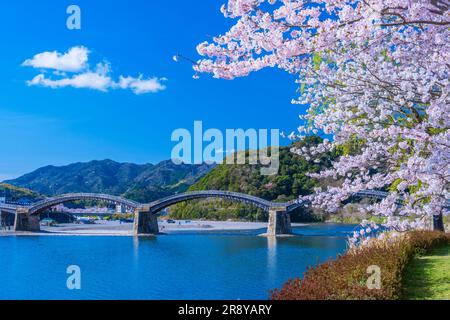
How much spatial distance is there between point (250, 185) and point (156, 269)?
6386 centimetres

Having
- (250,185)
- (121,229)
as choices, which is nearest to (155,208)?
(121,229)

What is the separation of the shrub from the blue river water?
4.88 meters

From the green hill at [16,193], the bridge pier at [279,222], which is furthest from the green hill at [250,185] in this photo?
the green hill at [16,193]

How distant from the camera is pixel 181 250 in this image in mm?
41906

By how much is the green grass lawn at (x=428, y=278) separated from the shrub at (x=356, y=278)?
27 centimetres

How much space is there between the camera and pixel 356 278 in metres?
9.02

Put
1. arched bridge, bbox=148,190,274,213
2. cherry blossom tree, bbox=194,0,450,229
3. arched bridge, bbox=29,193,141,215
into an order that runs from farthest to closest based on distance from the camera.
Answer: arched bridge, bbox=29,193,141,215 < arched bridge, bbox=148,190,274,213 < cherry blossom tree, bbox=194,0,450,229

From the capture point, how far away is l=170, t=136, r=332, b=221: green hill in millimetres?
85062

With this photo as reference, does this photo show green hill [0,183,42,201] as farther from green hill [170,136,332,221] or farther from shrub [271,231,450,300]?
shrub [271,231,450,300]

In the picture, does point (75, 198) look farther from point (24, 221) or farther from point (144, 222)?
point (144, 222)

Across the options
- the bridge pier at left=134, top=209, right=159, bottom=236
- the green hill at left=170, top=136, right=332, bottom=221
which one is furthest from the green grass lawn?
the green hill at left=170, top=136, right=332, bottom=221
